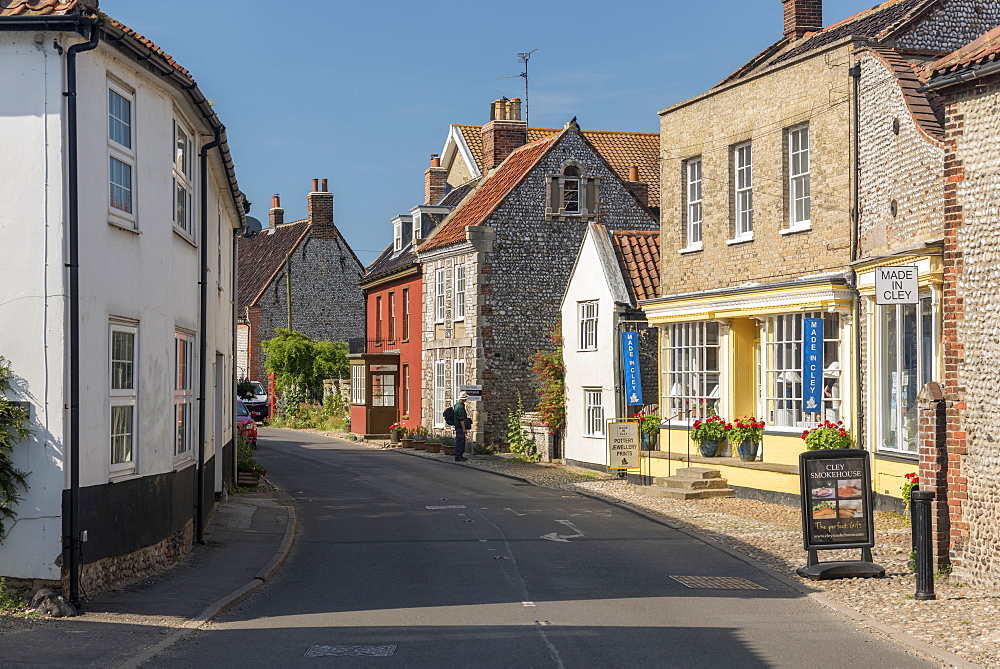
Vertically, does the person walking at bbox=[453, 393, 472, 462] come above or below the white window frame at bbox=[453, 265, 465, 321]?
below

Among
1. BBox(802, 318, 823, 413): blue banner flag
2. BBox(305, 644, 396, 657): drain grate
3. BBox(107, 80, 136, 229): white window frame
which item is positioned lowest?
BBox(305, 644, 396, 657): drain grate

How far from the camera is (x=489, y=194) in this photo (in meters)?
40.2

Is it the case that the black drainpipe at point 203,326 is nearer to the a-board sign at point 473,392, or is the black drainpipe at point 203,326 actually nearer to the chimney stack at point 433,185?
the a-board sign at point 473,392

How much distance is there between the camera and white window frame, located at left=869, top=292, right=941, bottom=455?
17.0 metres

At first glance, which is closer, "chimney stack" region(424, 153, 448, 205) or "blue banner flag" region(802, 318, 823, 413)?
"blue banner flag" region(802, 318, 823, 413)

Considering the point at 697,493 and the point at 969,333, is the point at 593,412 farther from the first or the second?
the point at 969,333

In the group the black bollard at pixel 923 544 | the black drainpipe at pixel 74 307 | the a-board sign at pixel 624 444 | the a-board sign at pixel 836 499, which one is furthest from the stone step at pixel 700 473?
the black drainpipe at pixel 74 307


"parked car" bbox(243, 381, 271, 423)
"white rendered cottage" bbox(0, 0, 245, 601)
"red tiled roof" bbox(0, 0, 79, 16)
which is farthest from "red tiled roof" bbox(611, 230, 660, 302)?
"parked car" bbox(243, 381, 271, 423)

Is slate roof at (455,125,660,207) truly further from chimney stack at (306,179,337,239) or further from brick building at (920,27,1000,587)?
brick building at (920,27,1000,587)

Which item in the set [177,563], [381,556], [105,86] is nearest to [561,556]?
[381,556]

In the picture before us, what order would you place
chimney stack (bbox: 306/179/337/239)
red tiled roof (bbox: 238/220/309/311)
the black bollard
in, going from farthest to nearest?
1. chimney stack (bbox: 306/179/337/239)
2. red tiled roof (bbox: 238/220/309/311)
3. the black bollard

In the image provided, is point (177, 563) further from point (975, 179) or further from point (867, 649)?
point (975, 179)

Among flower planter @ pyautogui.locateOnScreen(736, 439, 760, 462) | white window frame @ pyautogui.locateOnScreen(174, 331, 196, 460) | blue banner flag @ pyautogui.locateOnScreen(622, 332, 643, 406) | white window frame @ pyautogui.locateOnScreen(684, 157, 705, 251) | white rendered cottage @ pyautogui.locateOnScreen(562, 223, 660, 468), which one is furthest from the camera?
white rendered cottage @ pyautogui.locateOnScreen(562, 223, 660, 468)

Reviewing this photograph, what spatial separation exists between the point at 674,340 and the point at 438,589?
1386 centimetres
